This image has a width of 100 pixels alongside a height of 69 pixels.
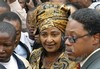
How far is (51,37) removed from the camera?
3.92 meters

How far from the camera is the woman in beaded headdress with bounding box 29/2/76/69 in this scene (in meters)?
3.91

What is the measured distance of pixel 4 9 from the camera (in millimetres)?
4715

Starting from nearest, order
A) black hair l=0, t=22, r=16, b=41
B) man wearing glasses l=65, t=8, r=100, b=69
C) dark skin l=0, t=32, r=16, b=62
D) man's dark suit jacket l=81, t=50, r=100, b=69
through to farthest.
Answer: man's dark suit jacket l=81, t=50, r=100, b=69
man wearing glasses l=65, t=8, r=100, b=69
dark skin l=0, t=32, r=16, b=62
black hair l=0, t=22, r=16, b=41

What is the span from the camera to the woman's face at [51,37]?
3914 mm

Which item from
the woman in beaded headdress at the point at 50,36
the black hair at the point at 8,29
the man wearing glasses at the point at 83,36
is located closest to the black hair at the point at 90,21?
the man wearing glasses at the point at 83,36

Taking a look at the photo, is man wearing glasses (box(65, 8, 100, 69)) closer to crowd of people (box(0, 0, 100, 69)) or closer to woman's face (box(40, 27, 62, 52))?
crowd of people (box(0, 0, 100, 69))

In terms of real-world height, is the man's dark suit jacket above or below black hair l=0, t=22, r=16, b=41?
above

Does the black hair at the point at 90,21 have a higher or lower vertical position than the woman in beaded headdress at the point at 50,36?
higher

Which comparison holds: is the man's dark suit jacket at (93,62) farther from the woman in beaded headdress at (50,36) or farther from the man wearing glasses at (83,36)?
the woman in beaded headdress at (50,36)

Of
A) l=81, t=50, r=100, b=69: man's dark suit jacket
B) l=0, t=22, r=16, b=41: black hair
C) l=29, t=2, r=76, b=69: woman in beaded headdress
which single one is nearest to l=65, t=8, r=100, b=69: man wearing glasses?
l=81, t=50, r=100, b=69: man's dark suit jacket

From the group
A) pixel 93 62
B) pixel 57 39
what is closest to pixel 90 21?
pixel 93 62

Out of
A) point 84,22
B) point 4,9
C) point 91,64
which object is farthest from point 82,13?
point 4,9

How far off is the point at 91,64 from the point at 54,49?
3.71ft

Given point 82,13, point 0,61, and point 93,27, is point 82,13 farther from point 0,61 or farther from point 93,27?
point 0,61
